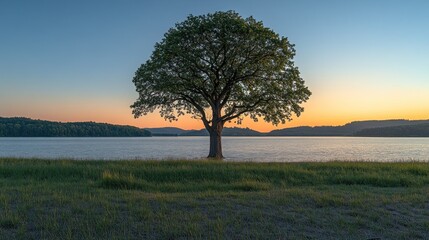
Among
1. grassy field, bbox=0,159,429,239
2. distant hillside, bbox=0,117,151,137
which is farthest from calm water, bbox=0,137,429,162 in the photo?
distant hillside, bbox=0,117,151,137

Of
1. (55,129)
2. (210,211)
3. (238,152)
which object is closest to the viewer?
(210,211)

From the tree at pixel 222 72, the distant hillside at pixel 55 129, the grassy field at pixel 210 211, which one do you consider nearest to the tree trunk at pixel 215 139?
the tree at pixel 222 72

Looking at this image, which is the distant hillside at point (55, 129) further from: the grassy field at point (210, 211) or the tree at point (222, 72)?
the grassy field at point (210, 211)

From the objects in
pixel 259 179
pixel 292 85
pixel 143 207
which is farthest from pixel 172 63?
pixel 143 207

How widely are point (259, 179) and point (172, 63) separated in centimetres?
1714

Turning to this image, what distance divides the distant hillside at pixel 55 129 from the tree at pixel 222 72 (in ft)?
457

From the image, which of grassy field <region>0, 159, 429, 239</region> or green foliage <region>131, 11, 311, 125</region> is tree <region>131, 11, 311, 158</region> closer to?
green foliage <region>131, 11, 311, 125</region>

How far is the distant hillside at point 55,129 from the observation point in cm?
15612

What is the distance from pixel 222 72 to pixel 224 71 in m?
0.27

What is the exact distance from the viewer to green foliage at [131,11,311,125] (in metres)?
30.1

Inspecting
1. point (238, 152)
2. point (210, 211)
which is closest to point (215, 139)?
point (238, 152)

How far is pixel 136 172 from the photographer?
59.0ft

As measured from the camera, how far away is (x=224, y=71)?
31734 millimetres

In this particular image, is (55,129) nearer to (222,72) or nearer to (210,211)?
(222,72)
